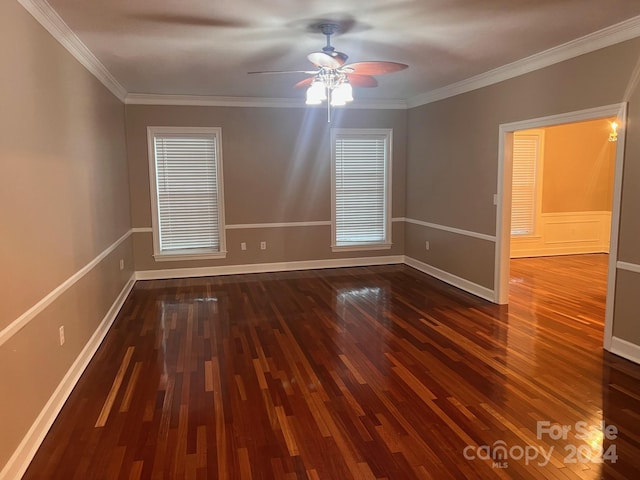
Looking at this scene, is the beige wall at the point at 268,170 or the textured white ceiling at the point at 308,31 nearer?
the textured white ceiling at the point at 308,31

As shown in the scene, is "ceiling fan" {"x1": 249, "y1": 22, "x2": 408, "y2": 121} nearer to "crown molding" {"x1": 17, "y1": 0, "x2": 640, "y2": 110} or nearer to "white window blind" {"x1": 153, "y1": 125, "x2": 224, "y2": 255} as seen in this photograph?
"crown molding" {"x1": 17, "y1": 0, "x2": 640, "y2": 110}

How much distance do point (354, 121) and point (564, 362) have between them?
15.4 feet

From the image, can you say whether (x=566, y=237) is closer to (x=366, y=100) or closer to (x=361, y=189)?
(x=361, y=189)

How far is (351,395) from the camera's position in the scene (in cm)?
313

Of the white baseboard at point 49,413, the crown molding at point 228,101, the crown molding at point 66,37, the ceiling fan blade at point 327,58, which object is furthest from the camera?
the crown molding at point 228,101

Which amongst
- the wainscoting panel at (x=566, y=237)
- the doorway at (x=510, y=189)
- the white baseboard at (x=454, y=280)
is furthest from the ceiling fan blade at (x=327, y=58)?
the wainscoting panel at (x=566, y=237)

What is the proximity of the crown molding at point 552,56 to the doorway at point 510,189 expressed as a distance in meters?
0.50

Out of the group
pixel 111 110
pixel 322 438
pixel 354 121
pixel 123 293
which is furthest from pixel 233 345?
pixel 354 121

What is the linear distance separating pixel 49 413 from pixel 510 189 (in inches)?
184

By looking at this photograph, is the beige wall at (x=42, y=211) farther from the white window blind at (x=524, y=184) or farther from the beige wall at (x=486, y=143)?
the white window blind at (x=524, y=184)

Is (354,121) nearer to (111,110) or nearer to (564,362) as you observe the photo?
(111,110)

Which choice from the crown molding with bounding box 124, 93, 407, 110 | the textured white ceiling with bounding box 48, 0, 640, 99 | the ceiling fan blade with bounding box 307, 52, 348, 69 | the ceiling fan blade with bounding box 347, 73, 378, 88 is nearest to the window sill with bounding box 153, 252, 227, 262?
the crown molding with bounding box 124, 93, 407, 110

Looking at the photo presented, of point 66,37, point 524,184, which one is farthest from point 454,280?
point 66,37

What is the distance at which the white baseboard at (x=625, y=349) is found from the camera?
3.56 meters
